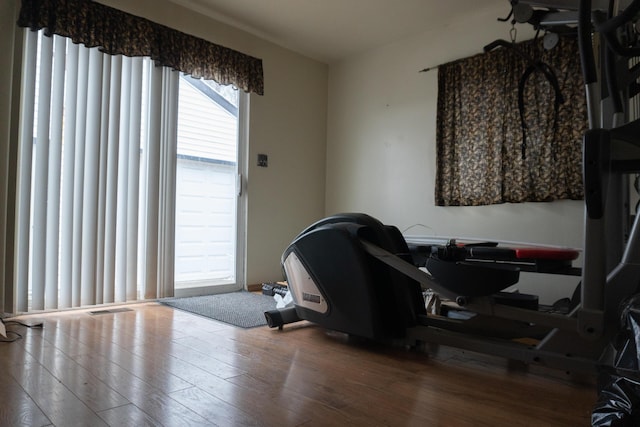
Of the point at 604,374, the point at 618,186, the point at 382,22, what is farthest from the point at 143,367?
the point at 382,22

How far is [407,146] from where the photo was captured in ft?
12.9

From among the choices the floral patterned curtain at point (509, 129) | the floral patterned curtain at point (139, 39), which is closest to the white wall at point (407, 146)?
the floral patterned curtain at point (509, 129)

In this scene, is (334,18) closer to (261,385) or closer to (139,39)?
(139,39)

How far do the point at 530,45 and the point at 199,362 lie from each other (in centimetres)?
317

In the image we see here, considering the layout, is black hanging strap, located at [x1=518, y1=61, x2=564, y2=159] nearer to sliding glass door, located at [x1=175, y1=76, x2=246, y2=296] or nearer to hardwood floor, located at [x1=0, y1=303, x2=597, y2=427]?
hardwood floor, located at [x1=0, y1=303, x2=597, y2=427]

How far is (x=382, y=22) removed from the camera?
12.1 ft

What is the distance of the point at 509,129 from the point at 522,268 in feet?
6.01

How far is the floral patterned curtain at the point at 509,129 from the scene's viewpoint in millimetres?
2959

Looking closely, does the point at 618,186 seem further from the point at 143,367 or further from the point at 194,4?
the point at 194,4

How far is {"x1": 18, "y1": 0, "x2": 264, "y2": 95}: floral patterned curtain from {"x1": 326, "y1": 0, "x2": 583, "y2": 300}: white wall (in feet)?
3.57

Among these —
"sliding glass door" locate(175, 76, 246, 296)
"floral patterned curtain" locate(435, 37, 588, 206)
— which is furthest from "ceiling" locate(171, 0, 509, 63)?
"sliding glass door" locate(175, 76, 246, 296)

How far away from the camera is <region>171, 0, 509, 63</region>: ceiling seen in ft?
11.0

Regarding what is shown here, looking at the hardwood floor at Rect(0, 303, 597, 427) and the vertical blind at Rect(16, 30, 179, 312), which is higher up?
the vertical blind at Rect(16, 30, 179, 312)

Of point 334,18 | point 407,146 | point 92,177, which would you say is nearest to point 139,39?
point 92,177
